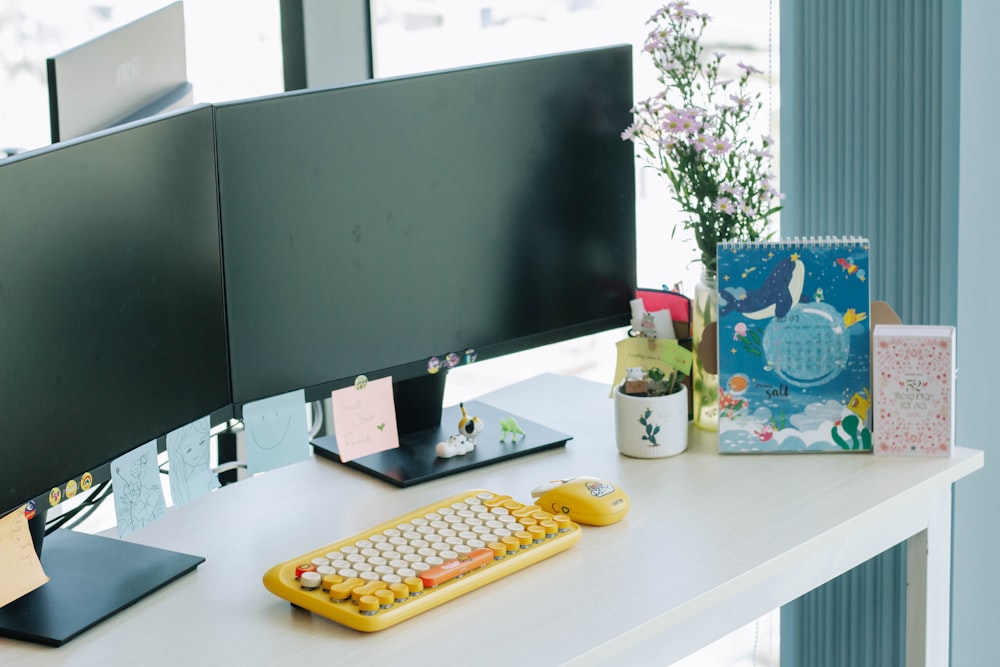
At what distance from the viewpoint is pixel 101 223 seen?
3.70 feet

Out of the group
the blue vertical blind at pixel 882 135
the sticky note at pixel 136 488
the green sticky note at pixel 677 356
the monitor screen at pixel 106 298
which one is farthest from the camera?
A: the blue vertical blind at pixel 882 135

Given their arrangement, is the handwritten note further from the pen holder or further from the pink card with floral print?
the pink card with floral print

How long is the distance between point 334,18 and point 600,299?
1.02 metres

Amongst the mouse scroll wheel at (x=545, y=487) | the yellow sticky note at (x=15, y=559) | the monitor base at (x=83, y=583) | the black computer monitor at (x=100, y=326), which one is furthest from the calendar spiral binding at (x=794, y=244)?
the yellow sticky note at (x=15, y=559)

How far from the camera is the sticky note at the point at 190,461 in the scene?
4.09 ft

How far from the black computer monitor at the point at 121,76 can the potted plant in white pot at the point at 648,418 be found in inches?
27.9

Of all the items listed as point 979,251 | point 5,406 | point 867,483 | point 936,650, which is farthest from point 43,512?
point 979,251

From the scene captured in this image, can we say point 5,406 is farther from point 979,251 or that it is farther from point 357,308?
point 979,251

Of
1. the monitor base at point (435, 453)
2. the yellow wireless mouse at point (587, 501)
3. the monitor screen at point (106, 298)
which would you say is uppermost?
the monitor screen at point (106, 298)

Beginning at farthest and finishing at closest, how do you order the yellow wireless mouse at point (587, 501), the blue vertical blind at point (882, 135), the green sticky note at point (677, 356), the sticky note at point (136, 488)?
the blue vertical blind at point (882, 135)
the green sticky note at point (677, 356)
the yellow wireless mouse at point (587, 501)
the sticky note at point (136, 488)

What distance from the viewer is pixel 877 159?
177 cm

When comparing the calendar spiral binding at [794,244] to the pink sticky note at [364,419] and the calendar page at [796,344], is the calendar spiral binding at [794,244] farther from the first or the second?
the pink sticky note at [364,419]

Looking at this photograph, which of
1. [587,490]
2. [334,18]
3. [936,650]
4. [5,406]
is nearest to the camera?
[5,406]

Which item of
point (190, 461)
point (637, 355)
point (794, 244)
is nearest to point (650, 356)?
point (637, 355)
